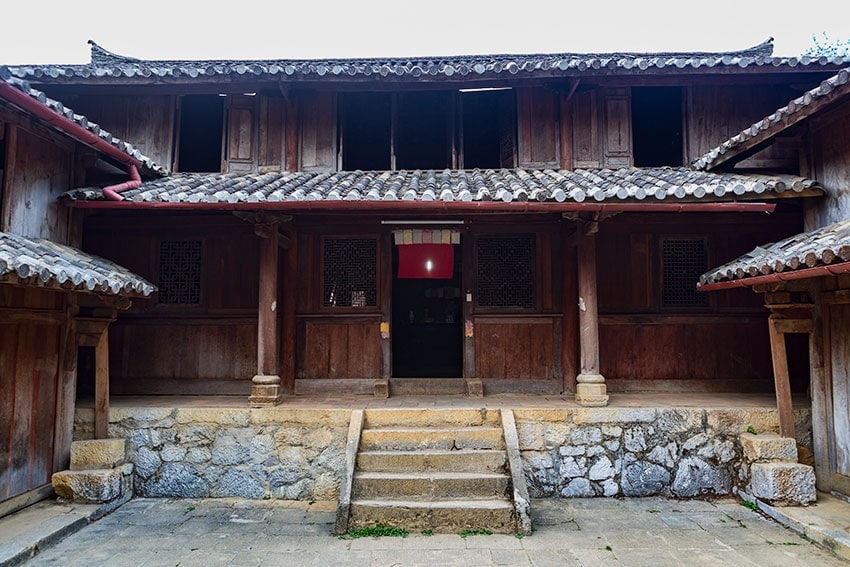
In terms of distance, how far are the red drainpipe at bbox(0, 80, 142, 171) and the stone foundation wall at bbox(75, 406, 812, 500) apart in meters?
3.80

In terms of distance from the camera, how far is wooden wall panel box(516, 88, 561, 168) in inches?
361

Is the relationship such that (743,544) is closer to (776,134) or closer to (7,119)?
(776,134)

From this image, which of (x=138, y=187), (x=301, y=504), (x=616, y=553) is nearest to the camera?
(x=616, y=553)

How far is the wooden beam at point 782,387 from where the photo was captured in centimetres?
672

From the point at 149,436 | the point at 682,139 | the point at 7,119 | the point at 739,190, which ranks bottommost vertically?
the point at 149,436

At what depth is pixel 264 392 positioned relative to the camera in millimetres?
7441

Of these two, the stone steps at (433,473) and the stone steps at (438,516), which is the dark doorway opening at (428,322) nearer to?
the stone steps at (433,473)

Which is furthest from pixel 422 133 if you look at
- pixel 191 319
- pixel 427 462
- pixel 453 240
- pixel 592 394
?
pixel 427 462

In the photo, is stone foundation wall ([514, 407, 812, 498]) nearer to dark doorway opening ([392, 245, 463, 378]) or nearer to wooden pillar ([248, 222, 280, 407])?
wooden pillar ([248, 222, 280, 407])

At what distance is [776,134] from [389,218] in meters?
5.80

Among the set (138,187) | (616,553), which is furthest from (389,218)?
(616,553)

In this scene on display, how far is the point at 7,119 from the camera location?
20.2ft

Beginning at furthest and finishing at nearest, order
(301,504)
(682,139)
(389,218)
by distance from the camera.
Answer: (682,139) < (389,218) < (301,504)

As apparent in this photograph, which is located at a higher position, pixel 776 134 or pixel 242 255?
pixel 776 134
